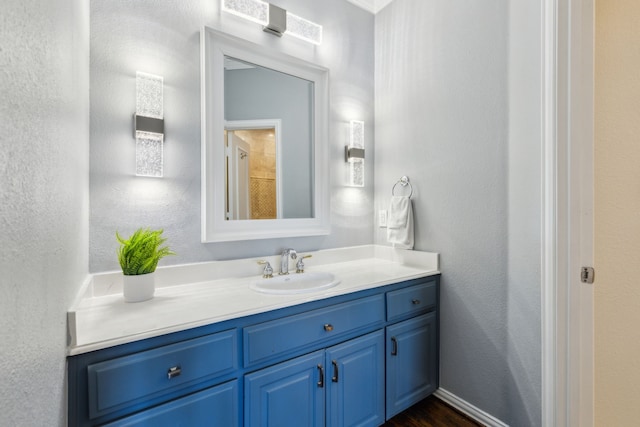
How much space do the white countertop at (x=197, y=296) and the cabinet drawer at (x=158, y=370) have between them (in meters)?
0.06

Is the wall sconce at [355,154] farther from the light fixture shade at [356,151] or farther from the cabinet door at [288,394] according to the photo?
the cabinet door at [288,394]

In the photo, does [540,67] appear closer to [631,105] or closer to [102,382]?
[631,105]

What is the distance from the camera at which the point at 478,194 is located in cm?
161

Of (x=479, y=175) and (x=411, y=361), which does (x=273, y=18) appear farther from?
(x=411, y=361)

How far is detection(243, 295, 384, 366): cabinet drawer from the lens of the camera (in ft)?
3.78

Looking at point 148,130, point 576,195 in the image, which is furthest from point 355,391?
point 148,130

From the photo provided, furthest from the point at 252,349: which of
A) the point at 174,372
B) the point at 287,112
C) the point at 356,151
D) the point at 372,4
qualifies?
the point at 372,4

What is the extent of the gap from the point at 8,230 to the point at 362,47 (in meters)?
2.25

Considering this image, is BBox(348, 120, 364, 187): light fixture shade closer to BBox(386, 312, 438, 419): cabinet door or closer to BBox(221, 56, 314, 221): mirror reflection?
BBox(221, 56, 314, 221): mirror reflection

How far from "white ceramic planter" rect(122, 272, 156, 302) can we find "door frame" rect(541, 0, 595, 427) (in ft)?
5.56

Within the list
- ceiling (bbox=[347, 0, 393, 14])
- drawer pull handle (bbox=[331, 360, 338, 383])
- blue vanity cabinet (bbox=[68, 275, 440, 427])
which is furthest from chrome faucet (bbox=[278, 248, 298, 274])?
ceiling (bbox=[347, 0, 393, 14])

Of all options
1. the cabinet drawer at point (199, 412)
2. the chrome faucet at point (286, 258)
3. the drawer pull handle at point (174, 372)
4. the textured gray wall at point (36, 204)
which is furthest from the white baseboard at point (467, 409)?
the textured gray wall at point (36, 204)

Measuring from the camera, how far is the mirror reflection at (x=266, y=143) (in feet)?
5.33

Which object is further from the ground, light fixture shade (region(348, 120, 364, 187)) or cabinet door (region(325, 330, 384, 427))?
light fixture shade (region(348, 120, 364, 187))
